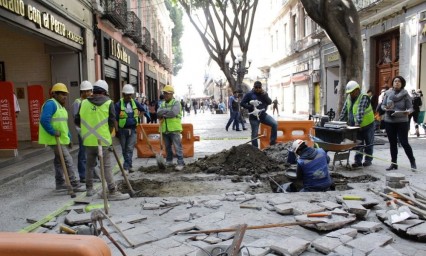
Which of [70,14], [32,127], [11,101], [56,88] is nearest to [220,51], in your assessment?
[70,14]

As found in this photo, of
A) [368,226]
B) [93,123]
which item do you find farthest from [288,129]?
Result: [368,226]

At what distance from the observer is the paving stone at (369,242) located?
12.0 ft

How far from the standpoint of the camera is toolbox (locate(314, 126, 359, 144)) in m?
7.01

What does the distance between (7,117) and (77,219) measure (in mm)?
5432

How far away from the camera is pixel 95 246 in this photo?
6.08 feet

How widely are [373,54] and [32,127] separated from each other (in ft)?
45.5

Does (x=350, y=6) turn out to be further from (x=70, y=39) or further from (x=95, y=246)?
(x=95, y=246)

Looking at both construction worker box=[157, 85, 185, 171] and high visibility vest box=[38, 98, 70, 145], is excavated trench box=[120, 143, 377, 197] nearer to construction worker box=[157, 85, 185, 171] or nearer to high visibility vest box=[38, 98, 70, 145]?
construction worker box=[157, 85, 185, 171]

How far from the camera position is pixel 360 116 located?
24.2ft

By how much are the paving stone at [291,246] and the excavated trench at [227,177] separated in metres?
2.42

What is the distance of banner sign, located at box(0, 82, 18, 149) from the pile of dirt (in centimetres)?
338

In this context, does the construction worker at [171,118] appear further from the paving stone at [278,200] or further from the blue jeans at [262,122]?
the paving stone at [278,200]

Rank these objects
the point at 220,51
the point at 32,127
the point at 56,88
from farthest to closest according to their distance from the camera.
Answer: the point at 220,51 → the point at 32,127 → the point at 56,88

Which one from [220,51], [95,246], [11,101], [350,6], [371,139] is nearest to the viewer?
[95,246]
